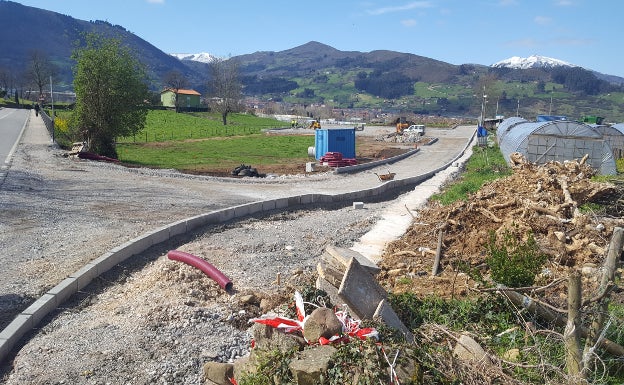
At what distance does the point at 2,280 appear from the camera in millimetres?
7949

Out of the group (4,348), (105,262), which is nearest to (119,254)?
(105,262)

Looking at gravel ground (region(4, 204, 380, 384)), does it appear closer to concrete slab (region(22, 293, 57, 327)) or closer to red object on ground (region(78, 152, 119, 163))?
concrete slab (region(22, 293, 57, 327))

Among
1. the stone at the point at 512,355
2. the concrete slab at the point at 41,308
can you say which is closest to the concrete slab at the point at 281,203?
the concrete slab at the point at 41,308

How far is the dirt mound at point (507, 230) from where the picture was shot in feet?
26.9

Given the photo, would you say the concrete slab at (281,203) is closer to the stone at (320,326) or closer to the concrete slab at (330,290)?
the concrete slab at (330,290)

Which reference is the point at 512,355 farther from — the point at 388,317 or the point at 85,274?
the point at 85,274

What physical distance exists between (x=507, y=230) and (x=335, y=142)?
70.7 feet

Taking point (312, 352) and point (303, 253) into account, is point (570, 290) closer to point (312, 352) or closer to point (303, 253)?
point (312, 352)

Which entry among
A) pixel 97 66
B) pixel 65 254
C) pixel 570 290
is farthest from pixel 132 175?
pixel 570 290

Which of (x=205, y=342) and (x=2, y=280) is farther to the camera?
(x=2, y=280)

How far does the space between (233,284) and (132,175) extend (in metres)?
12.6

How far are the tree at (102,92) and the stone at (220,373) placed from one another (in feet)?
73.8

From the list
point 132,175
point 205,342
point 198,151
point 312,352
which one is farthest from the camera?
point 198,151

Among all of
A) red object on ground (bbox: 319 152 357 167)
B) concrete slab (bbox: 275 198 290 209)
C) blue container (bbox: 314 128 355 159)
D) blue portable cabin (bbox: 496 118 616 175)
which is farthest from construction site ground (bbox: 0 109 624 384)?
blue container (bbox: 314 128 355 159)
